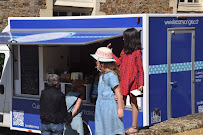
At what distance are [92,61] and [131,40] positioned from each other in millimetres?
1873

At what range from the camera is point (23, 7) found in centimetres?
1531

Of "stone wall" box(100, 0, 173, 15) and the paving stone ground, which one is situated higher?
"stone wall" box(100, 0, 173, 15)

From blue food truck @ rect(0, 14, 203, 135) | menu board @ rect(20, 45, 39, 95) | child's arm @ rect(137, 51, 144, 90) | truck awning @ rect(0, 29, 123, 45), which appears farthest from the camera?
menu board @ rect(20, 45, 39, 95)

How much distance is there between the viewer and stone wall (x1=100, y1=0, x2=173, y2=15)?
58.3 feet

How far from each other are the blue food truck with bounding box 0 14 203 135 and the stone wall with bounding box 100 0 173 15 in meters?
8.11

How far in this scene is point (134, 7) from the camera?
18.5 metres

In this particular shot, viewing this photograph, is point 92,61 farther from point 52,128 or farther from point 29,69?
point 52,128

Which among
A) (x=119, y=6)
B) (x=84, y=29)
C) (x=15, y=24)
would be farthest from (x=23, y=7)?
(x=84, y=29)

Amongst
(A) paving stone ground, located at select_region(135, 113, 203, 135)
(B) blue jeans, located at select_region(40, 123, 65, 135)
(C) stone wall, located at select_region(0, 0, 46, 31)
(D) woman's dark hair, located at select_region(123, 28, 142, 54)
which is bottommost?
(A) paving stone ground, located at select_region(135, 113, 203, 135)

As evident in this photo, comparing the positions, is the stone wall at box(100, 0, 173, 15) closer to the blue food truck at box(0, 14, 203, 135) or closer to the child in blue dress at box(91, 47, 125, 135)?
the blue food truck at box(0, 14, 203, 135)

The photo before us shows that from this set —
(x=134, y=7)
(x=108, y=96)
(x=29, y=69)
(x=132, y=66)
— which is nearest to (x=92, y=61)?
(x=29, y=69)

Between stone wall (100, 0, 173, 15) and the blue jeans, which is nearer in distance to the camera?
the blue jeans

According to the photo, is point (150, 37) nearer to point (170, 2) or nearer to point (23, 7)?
point (23, 7)

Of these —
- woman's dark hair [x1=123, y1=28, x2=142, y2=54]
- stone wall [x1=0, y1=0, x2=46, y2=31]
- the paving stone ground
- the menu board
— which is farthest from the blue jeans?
stone wall [x1=0, y1=0, x2=46, y2=31]
